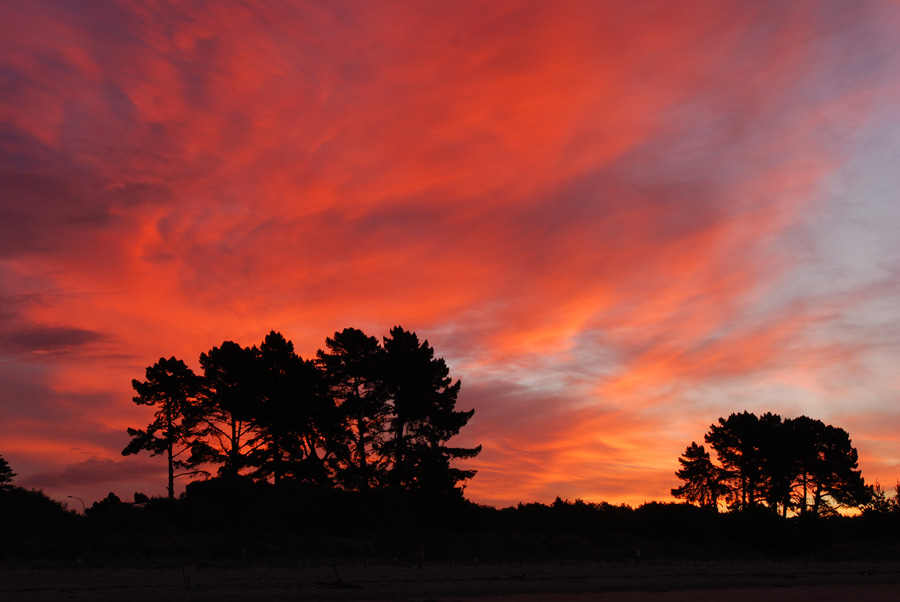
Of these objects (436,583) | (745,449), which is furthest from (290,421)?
(745,449)

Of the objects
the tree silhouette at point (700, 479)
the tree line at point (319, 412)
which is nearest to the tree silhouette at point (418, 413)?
the tree line at point (319, 412)

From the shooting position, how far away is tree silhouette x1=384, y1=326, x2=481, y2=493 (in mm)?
56906

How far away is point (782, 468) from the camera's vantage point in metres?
74.1

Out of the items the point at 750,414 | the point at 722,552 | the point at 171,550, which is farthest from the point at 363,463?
the point at 750,414

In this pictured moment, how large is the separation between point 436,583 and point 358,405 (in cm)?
2374

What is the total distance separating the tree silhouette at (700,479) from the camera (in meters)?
75.7

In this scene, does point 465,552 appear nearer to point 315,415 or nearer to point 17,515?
Result: point 315,415

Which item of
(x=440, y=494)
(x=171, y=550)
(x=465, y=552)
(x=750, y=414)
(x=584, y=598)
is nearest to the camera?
(x=584, y=598)

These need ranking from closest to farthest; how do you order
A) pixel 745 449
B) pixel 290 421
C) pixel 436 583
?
pixel 436 583, pixel 290 421, pixel 745 449

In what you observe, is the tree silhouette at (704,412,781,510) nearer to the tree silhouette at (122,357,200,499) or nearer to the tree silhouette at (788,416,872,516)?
the tree silhouette at (788,416,872,516)

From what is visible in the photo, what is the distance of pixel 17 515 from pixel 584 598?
29.0 meters

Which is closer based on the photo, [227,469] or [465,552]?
[465,552]

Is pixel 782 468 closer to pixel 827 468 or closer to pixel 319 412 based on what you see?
pixel 827 468

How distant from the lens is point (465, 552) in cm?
4766
